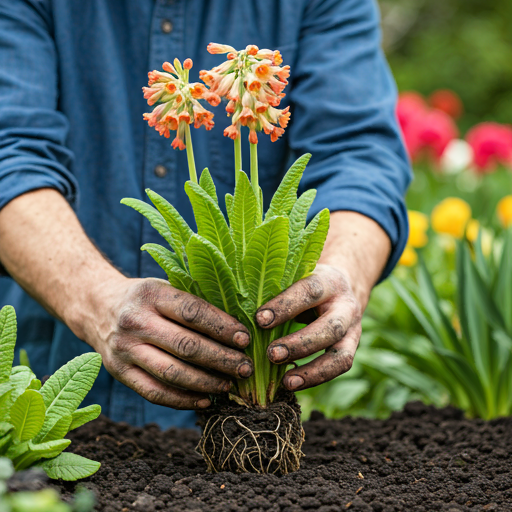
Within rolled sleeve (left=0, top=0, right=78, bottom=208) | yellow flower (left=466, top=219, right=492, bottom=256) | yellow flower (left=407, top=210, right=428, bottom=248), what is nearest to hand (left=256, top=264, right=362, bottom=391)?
rolled sleeve (left=0, top=0, right=78, bottom=208)

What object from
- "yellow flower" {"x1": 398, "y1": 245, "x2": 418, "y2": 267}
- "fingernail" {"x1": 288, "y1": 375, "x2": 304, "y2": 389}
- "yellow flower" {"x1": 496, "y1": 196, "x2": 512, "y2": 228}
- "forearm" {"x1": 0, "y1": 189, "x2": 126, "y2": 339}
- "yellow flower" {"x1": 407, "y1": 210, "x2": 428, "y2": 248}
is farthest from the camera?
"yellow flower" {"x1": 496, "y1": 196, "x2": 512, "y2": 228}

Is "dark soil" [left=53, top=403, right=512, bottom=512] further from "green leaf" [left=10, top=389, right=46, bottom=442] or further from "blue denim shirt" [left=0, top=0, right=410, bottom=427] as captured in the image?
"blue denim shirt" [left=0, top=0, right=410, bottom=427]

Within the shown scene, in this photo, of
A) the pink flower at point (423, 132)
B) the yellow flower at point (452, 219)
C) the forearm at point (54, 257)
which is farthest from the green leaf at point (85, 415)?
the pink flower at point (423, 132)

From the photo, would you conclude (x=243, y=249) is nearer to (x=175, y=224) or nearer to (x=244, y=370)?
(x=175, y=224)

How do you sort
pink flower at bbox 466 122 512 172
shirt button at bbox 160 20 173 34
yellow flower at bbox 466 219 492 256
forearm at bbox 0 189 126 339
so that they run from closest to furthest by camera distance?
1. forearm at bbox 0 189 126 339
2. shirt button at bbox 160 20 173 34
3. yellow flower at bbox 466 219 492 256
4. pink flower at bbox 466 122 512 172

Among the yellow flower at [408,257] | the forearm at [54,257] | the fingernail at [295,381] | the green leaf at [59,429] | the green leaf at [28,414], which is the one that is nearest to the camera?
the green leaf at [28,414]

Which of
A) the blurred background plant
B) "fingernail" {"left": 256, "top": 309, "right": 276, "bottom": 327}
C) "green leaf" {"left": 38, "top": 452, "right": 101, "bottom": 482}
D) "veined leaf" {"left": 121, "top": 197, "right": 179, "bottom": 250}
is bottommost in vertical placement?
the blurred background plant

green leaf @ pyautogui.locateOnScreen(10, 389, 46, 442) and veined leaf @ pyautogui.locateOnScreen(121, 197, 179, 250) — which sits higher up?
veined leaf @ pyautogui.locateOnScreen(121, 197, 179, 250)

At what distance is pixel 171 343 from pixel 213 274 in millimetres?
170

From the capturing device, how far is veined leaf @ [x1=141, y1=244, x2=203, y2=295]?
1.34 metres

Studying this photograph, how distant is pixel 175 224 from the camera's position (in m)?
1.34

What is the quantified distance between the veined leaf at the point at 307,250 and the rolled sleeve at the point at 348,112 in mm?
524

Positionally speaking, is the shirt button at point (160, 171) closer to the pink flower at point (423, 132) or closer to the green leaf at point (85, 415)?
the green leaf at point (85, 415)

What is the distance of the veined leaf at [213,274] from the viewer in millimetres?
1250
